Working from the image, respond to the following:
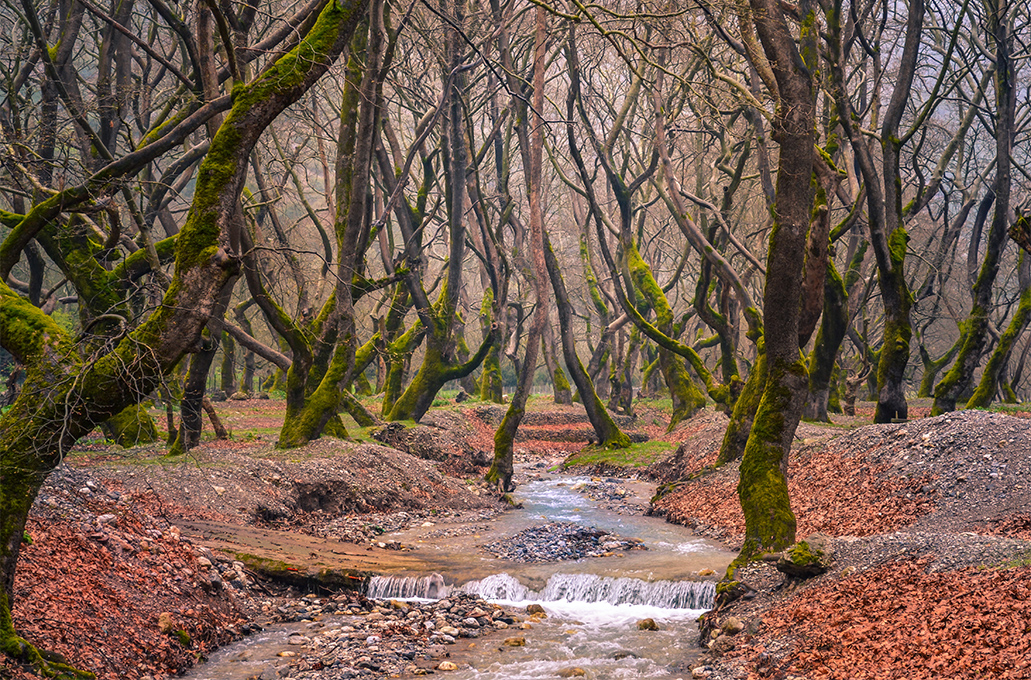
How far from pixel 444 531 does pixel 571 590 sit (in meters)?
4.01

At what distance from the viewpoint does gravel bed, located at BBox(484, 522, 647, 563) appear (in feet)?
37.8

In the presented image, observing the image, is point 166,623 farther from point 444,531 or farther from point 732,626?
point 444,531

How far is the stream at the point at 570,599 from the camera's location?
7352 millimetres

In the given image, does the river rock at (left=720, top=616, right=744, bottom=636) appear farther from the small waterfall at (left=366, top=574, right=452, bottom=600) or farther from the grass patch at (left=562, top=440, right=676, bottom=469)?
the grass patch at (left=562, top=440, right=676, bottom=469)

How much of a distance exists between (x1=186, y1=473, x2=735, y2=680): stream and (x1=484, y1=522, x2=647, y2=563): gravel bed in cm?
25

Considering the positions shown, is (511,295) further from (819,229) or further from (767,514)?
(767,514)

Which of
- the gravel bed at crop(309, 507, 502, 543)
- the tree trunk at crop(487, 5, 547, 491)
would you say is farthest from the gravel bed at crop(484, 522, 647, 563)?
the tree trunk at crop(487, 5, 547, 491)

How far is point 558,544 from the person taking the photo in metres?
12.2

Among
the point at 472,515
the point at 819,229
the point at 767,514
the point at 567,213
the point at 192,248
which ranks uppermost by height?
the point at 567,213

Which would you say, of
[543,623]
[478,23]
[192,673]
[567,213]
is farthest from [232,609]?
[567,213]

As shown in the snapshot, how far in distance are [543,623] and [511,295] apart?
33.6 metres

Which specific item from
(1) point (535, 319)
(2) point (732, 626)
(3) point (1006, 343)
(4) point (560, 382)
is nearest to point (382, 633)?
(2) point (732, 626)

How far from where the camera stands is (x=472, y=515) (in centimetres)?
1506

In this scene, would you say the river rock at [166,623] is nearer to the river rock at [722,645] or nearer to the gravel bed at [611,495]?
the river rock at [722,645]
